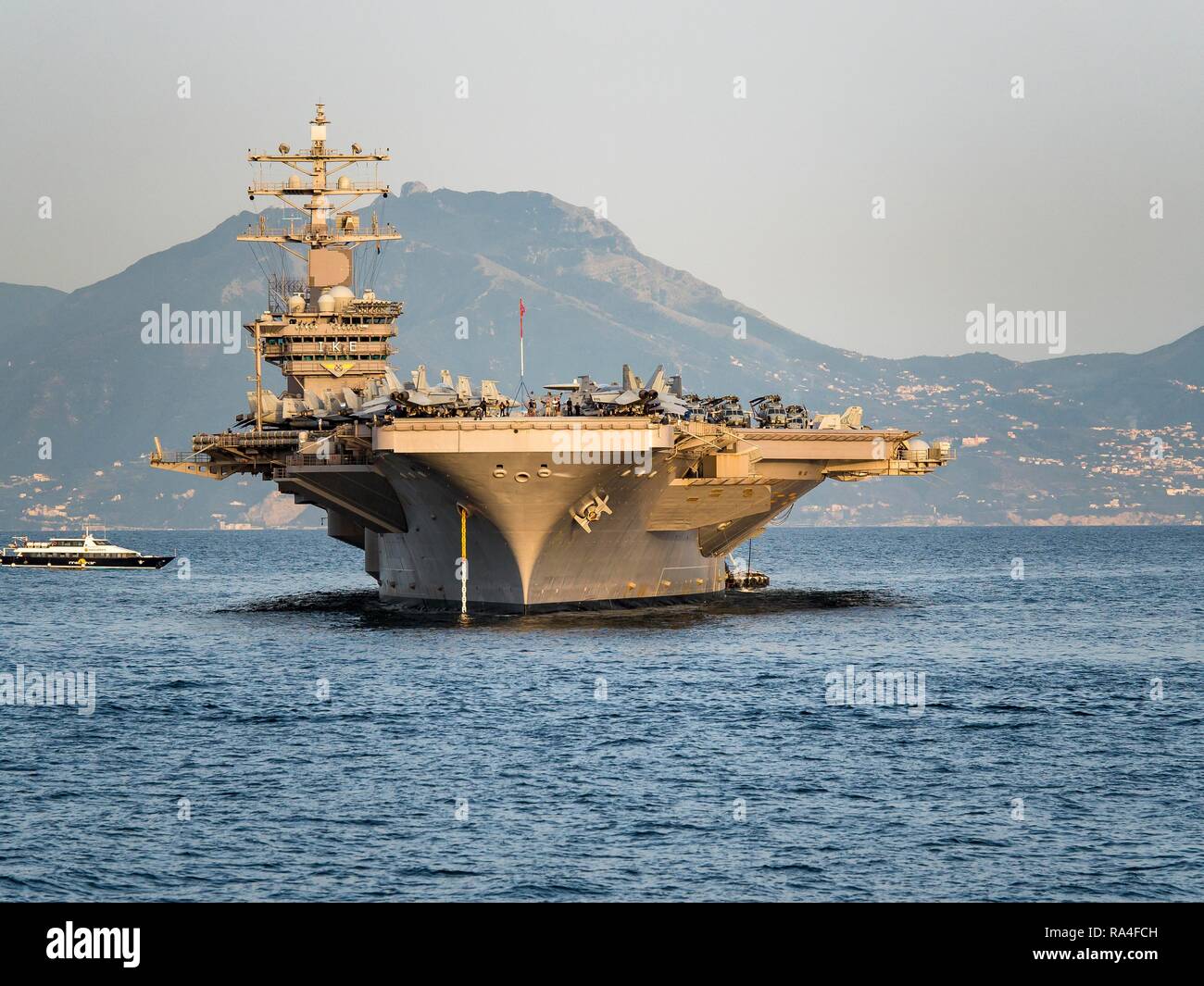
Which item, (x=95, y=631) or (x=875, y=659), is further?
(x=95, y=631)

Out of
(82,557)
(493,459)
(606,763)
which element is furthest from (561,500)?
(82,557)

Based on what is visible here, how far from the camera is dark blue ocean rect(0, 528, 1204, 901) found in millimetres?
17250

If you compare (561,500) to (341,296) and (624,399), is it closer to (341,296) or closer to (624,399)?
(624,399)

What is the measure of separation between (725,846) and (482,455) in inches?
828

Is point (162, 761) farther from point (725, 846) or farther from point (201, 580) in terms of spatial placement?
point (201, 580)

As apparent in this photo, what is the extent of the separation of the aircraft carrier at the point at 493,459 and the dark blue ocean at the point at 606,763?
2.08 m

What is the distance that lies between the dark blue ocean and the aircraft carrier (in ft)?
6.81

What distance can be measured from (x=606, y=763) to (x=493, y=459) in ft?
51.7

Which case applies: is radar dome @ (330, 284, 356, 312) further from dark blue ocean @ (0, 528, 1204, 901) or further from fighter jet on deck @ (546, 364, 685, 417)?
dark blue ocean @ (0, 528, 1204, 901)

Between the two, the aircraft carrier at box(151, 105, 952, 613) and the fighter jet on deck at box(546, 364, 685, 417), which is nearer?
the aircraft carrier at box(151, 105, 952, 613)

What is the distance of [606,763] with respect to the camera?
936 inches

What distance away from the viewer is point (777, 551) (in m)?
138

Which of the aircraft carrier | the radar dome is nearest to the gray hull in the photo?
the aircraft carrier

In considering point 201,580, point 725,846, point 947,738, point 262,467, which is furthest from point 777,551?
point 725,846
